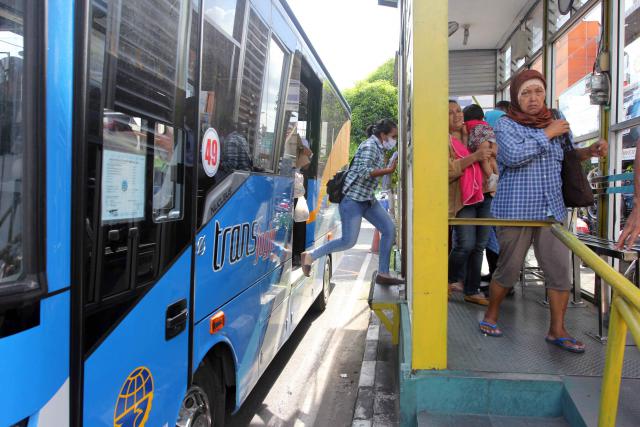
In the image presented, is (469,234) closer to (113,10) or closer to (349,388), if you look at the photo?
(349,388)

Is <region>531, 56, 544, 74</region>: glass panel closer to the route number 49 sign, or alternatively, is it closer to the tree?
the route number 49 sign

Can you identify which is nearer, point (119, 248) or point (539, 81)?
point (119, 248)

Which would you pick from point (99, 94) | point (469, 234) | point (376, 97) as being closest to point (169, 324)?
point (99, 94)

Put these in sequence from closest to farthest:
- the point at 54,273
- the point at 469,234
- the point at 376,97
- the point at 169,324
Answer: the point at 54,273, the point at 169,324, the point at 469,234, the point at 376,97

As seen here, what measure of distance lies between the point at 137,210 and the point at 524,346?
2331 millimetres

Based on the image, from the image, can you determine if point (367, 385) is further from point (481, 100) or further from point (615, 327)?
point (481, 100)

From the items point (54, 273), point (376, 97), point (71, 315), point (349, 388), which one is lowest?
point (349, 388)

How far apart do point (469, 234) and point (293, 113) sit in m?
1.83

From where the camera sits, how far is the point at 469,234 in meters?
4.08

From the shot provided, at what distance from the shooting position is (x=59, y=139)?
4.55 feet

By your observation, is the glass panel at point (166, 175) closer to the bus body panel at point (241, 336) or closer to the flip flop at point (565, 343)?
the bus body panel at point (241, 336)

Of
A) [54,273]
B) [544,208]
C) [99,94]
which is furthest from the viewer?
[544,208]

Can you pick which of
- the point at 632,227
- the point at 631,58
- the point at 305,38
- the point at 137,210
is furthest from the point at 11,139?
the point at 631,58

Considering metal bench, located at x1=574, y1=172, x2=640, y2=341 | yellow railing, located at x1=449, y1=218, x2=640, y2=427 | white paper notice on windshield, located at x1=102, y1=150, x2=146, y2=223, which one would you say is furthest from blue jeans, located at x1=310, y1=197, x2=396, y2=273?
white paper notice on windshield, located at x1=102, y1=150, x2=146, y2=223
